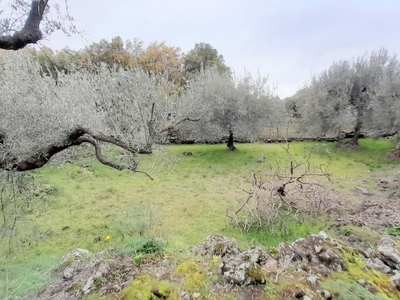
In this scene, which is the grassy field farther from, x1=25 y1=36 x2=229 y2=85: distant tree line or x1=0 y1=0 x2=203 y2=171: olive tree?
x1=25 y1=36 x2=229 y2=85: distant tree line

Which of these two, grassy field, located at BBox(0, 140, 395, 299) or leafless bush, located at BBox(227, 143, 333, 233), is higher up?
leafless bush, located at BBox(227, 143, 333, 233)

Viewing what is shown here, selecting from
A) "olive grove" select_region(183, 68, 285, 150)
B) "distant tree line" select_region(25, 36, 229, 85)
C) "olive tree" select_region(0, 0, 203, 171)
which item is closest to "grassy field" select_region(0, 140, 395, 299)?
"olive tree" select_region(0, 0, 203, 171)

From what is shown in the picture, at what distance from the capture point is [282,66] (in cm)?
1558

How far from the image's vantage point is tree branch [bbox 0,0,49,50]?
2.51 meters

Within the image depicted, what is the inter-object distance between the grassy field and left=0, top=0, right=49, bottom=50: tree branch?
9.10 feet

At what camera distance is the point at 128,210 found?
7664 millimetres

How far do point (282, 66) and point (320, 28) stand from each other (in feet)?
14.7

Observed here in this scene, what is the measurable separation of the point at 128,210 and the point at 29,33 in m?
5.96

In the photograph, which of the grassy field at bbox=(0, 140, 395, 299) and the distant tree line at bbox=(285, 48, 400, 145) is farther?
the distant tree line at bbox=(285, 48, 400, 145)

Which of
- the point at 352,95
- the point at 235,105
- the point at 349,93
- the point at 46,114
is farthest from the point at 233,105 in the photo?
the point at 46,114

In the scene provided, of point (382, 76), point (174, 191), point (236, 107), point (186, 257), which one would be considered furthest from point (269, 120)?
point (186, 257)

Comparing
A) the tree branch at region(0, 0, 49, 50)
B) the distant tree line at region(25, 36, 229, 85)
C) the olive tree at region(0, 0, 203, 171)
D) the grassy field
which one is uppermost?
the distant tree line at region(25, 36, 229, 85)

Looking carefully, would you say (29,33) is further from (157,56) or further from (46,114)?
(157,56)

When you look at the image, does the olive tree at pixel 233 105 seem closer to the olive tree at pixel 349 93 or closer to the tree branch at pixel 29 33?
the olive tree at pixel 349 93
